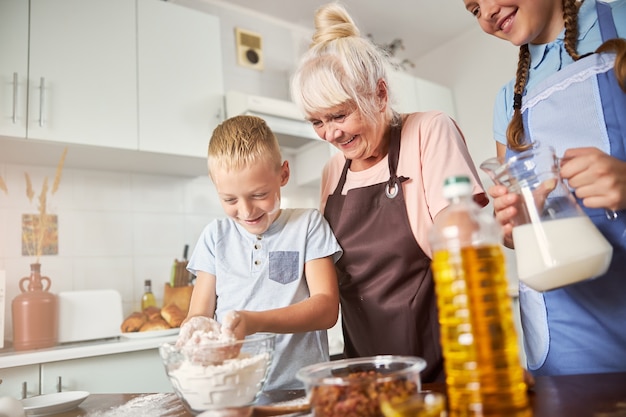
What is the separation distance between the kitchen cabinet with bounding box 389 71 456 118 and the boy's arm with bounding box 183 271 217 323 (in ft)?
7.28

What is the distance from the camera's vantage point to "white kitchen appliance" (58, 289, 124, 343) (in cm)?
194

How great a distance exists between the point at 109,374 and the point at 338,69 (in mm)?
1380

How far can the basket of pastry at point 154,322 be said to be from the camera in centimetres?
196

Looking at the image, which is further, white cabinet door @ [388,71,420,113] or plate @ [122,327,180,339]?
white cabinet door @ [388,71,420,113]

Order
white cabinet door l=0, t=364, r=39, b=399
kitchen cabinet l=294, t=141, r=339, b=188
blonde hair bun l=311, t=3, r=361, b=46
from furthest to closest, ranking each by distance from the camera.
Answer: kitchen cabinet l=294, t=141, r=339, b=188 → white cabinet door l=0, t=364, r=39, b=399 → blonde hair bun l=311, t=3, r=361, b=46

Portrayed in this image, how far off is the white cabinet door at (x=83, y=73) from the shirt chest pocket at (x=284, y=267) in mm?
1308

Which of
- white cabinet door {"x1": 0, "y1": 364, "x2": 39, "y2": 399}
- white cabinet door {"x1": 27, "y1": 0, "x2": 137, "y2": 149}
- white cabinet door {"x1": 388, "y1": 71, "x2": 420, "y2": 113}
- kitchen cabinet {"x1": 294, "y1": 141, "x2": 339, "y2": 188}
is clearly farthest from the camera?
white cabinet door {"x1": 388, "y1": 71, "x2": 420, "y2": 113}

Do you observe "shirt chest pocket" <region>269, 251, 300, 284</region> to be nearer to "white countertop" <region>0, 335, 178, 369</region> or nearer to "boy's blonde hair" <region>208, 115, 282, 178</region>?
"boy's blonde hair" <region>208, 115, 282, 178</region>

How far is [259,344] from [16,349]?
153cm

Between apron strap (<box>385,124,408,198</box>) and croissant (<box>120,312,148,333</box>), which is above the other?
apron strap (<box>385,124,408,198</box>)

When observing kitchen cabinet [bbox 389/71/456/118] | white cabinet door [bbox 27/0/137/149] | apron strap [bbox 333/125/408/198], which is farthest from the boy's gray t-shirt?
kitchen cabinet [bbox 389/71/456/118]

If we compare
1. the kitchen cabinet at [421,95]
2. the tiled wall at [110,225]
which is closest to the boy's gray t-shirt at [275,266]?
the tiled wall at [110,225]

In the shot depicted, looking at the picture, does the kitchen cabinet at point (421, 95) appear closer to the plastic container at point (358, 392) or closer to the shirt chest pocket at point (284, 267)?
the shirt chest pocket at point (284, 267)

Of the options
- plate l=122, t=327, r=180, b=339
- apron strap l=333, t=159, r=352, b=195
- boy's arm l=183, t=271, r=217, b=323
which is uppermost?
apron strap l=333, t=159, r=352, b=195
